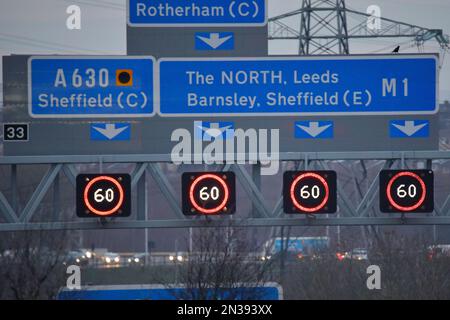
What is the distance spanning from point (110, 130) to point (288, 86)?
114 inches

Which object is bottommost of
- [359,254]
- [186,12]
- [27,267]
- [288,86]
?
[359,254]

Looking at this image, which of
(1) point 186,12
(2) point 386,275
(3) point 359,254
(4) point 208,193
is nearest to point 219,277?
(4) point 208,193

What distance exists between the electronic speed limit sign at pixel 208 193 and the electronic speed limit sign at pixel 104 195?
3.04ft

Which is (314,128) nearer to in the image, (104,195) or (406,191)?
(406,191)

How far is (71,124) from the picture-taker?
19812 mm

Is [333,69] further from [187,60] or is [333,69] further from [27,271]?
[27,271]

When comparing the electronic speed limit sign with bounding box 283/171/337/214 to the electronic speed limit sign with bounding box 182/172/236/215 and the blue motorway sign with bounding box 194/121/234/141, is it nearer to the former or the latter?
the electronic speed limit sign with bounding box 182/172/236/215

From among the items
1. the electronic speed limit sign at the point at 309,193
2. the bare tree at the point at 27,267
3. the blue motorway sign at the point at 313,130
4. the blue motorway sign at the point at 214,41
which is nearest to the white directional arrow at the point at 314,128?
the blue motorway sign at the point at 313,130

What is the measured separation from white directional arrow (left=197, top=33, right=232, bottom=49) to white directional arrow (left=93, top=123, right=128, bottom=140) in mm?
1858

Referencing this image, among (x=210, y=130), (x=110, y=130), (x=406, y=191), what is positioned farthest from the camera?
(x=406, y=191)

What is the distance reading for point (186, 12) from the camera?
19.8 meters

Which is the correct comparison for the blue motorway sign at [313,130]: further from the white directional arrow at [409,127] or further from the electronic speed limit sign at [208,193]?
the electronic speed limit sign at [208,193]

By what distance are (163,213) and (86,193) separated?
46599 mm

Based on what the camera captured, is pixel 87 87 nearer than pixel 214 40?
Yes
